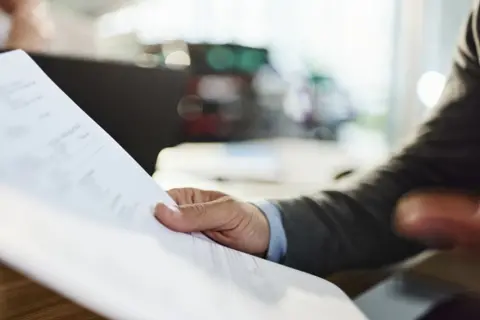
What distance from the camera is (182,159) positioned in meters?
1.41

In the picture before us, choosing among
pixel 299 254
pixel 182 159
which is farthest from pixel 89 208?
pixel 182 159

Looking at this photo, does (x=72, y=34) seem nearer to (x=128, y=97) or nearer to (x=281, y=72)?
(x=128, y=97)

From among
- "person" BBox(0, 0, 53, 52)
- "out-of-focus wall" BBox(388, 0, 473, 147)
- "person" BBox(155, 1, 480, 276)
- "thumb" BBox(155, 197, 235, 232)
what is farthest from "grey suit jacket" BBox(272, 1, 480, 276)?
"out-of-focus wall" BBox(388, 0, 473, 147)

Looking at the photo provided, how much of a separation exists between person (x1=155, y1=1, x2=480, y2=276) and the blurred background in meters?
0.33

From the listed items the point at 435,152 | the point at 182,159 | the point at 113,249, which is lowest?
the point at 182,159

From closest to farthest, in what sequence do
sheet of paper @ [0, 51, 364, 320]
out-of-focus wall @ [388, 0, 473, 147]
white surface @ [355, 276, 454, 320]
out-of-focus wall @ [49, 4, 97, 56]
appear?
sheet of paper @ [0, 51, 364, 320], white surface @ [355, 276, 454, 320], out-of-focus wall @ [49, 4, 97, 56], out-of-focus wall @ [388, 0, 473, 147]

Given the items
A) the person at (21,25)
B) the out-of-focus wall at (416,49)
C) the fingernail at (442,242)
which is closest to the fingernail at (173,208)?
the fingernail at (442,242)

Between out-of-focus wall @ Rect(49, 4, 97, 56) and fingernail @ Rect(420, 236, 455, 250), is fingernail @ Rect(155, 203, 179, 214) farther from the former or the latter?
out-of-focus wall @ Rect(49, 4, 97, 56)

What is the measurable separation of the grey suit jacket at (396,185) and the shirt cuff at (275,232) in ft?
0.07

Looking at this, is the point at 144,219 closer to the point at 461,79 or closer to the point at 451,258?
the point at 451,258

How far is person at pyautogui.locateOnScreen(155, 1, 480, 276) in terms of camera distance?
625mm

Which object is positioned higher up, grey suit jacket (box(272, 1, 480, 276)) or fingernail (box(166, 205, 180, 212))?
fingernail (box(166, 205, 180, 212))

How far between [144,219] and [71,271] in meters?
0.13

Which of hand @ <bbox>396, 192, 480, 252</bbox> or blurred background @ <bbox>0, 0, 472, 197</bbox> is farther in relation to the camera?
blurred background @ <bbox>0, 0, 472, 197</bbox>
